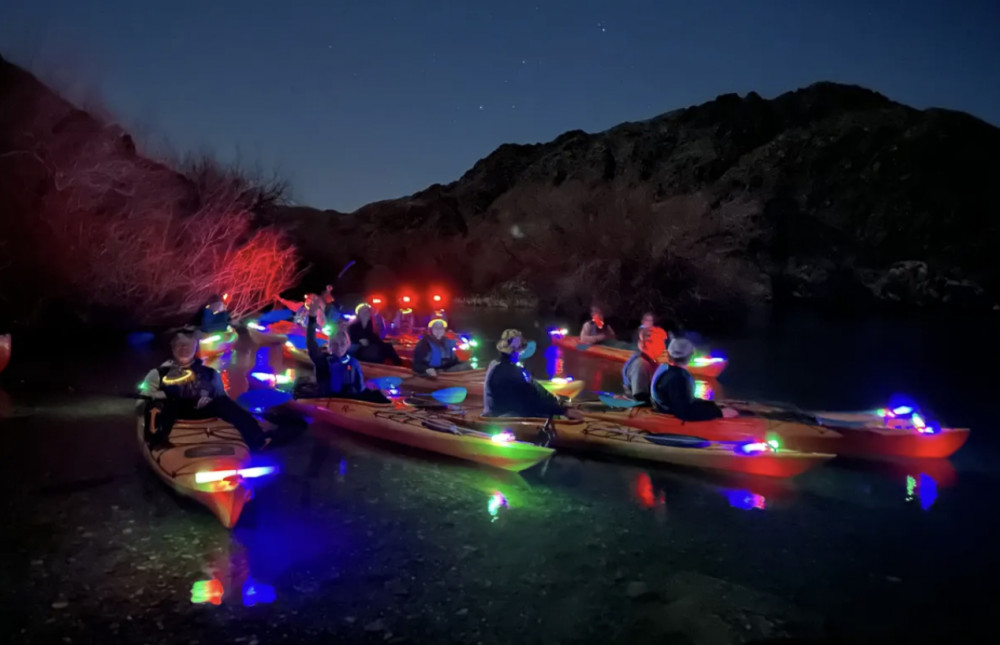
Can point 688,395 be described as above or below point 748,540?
above

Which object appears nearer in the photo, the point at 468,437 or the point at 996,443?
the point at 468,437

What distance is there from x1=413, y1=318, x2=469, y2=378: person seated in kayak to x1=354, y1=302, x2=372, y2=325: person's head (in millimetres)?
1812

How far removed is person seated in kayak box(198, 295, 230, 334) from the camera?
17.2 metres

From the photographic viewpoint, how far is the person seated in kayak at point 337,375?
406 inches

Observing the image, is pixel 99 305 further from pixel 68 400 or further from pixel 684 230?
pixel 684 230

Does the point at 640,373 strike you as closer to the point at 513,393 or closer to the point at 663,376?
the point at 663,376

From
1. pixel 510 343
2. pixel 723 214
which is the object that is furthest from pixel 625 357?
pixel 723 214

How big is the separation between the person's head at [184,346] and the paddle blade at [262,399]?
2452 mm

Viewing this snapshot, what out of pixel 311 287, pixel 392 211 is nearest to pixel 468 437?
pixel 311 287

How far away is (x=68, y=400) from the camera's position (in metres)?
12.7

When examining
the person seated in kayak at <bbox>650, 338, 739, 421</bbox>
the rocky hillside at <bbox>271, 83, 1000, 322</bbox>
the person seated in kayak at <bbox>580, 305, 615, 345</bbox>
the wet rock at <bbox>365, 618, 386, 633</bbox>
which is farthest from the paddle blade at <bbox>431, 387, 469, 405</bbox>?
the rocky hillside at <bbox>271, 83, 1000, 322</bbox>

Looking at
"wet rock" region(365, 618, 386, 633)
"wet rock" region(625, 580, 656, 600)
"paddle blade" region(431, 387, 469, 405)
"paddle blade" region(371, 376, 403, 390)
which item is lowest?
"wet rock" region(365, 618, 386, 633)

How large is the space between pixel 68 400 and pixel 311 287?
33.8m

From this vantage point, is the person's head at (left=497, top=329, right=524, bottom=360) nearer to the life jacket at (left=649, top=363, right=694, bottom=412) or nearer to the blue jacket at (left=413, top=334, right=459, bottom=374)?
the life jacket at (left=649, top=363, right=694, bottom=412)
